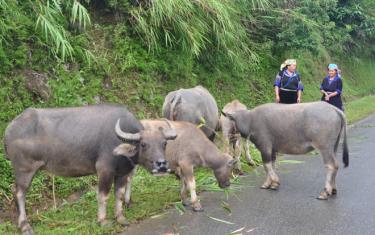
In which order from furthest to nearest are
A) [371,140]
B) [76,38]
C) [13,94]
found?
[371,140]
[76,38]
[13,94]

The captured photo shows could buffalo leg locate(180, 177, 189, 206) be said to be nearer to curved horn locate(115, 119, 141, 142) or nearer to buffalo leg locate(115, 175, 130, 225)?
buffalo leg locate(115, 175, 130, 225)

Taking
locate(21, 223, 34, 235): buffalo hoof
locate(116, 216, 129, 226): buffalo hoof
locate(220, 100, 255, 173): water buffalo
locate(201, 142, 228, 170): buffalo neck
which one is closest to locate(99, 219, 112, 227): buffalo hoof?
locate(116, 216, 129, 226): buffalo hoof

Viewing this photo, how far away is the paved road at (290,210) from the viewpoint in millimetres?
6098

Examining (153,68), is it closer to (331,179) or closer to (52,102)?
(52,102)

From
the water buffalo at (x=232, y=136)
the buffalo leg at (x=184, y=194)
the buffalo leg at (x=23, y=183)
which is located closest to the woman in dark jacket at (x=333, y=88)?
the water buffalo at (x=232, y=136)

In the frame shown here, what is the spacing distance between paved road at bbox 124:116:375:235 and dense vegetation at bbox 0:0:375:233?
761 mm

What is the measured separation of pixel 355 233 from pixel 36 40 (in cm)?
589

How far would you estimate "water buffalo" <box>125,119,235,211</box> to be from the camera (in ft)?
22.6

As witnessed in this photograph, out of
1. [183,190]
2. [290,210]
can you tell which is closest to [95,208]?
[183,190]

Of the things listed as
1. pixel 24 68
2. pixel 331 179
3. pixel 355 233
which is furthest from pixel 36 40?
pixel 355 233

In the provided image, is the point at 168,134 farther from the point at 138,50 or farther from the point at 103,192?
the point at 138,50

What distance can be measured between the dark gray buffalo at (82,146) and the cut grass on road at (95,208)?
0.69 feet

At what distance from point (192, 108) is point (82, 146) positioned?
264cm

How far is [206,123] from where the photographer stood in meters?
8.66
